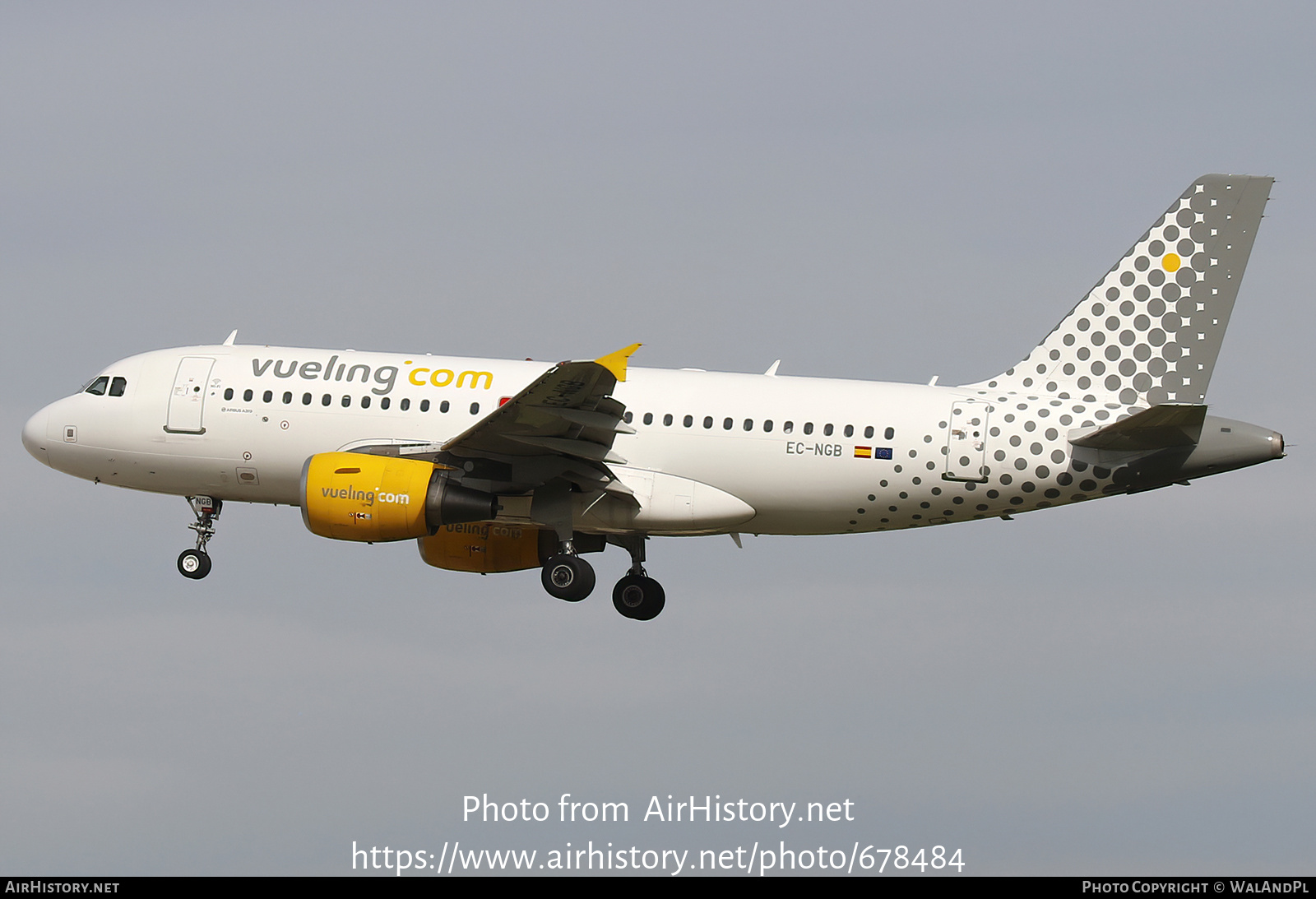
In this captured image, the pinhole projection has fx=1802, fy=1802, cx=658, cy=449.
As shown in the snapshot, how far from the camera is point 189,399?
133 feet

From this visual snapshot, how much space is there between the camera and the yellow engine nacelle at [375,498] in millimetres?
37031

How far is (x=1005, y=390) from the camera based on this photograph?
39062mm

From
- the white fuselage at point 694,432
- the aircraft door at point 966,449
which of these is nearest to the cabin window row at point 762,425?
the white fuselage at point 694,432

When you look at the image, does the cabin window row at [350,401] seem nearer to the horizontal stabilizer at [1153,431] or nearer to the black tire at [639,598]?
the black tire at [639,598]

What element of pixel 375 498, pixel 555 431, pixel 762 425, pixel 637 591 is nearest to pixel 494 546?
pixel 637 591

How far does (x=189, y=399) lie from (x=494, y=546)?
25.2 ft

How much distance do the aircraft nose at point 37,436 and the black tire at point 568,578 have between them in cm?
1258

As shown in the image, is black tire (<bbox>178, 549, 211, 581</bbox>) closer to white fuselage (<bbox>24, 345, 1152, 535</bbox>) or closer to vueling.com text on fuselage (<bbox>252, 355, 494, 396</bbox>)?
white fuselage (<bbox>24, 345, 1152, 535</bbox>)

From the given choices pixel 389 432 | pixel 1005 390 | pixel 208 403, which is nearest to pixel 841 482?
pixel 1005 390

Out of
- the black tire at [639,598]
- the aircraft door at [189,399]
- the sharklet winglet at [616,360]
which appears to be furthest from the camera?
the black tire at [639,598]

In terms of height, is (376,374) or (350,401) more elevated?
(376,374)

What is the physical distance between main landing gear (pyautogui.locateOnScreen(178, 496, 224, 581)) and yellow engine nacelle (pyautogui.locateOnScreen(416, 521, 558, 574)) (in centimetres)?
493

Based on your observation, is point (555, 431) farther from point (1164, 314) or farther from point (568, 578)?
point (1164, 314)

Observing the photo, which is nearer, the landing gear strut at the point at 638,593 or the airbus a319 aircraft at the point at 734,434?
the airbus a319 aircraft at the point at 734,434
